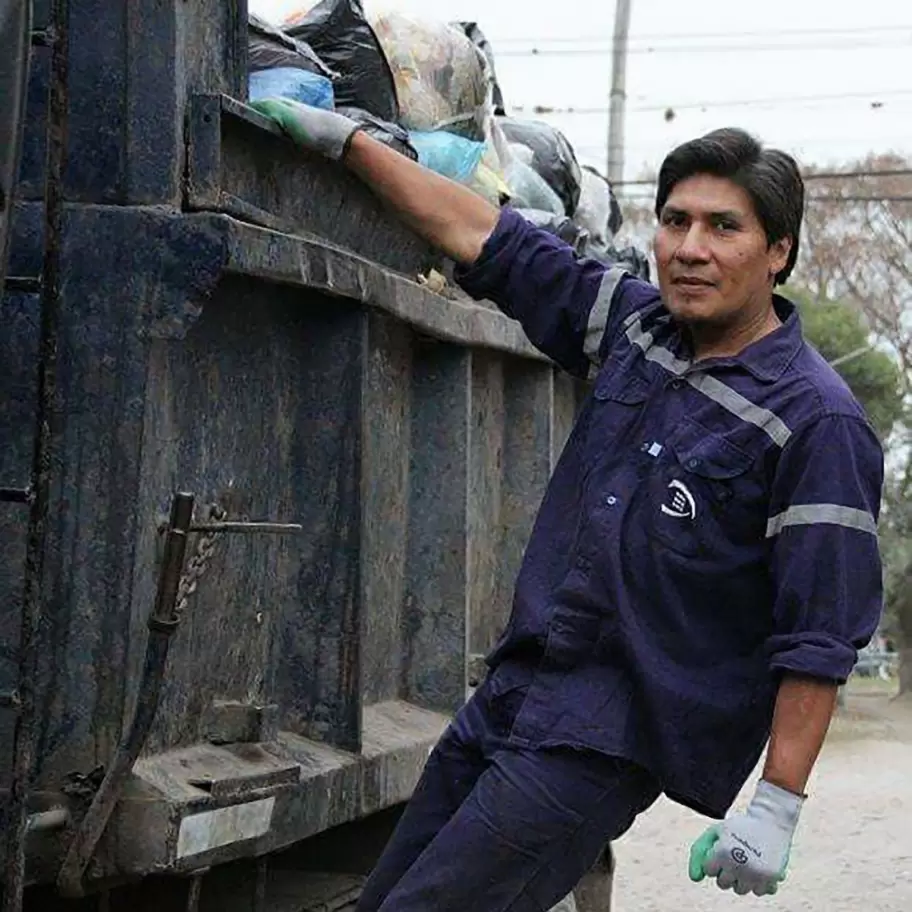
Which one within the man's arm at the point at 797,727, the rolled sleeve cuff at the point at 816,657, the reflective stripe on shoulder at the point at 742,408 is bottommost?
the man's arm at the point at 797,727

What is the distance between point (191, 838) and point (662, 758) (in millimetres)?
667

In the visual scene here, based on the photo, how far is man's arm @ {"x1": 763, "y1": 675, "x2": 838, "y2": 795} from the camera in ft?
8.09

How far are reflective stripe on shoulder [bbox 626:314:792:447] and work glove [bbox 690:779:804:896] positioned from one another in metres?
0.50

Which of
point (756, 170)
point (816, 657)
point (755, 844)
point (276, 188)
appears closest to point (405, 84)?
point (276, 188)

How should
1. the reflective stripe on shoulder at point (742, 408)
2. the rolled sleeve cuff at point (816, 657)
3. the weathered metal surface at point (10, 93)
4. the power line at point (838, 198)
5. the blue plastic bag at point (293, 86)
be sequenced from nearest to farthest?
1. the weathered metal surface at point (10, 93)
2. the rolled sleeve cuff at point (816, 657)
3. the reflective stripe on shoulder at point (742, 408)
4. the blue plastic bag at point (293, 86)
5. the power line at point (838, 198)

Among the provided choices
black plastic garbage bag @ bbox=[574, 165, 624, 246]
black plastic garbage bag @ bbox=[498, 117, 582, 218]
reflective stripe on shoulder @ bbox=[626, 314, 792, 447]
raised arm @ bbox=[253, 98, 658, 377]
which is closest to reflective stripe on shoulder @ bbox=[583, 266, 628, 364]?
raised arm @ bbox=[253, 98, 658, 377]

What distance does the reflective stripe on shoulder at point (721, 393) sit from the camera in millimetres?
2564

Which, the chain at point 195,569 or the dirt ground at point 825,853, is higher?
the chain at point 195,569

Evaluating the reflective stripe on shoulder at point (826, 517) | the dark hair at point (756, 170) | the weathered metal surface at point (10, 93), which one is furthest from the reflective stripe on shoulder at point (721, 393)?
the weathered metal surface at point (10, 93)

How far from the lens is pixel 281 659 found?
2.98 meters

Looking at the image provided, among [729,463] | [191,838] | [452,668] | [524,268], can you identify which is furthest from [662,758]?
[452,668]

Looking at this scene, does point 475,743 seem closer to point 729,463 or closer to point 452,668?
point 729,463

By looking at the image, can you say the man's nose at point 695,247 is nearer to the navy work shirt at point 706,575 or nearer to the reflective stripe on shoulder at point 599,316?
the navy work shirt at point 706,575

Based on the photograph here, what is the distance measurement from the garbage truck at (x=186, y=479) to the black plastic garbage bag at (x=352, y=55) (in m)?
0.46
